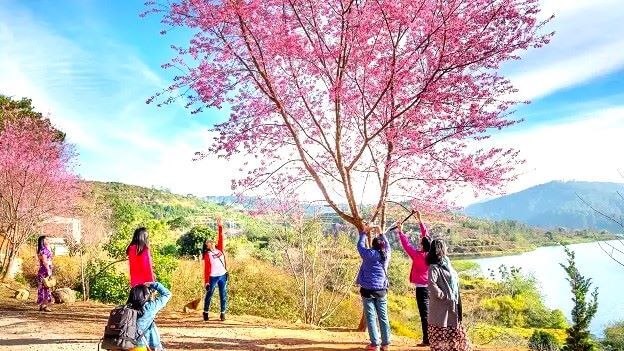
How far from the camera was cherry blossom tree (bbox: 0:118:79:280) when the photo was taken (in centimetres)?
1686

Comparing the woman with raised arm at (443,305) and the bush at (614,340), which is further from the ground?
the woman with raised arm at (443,305)

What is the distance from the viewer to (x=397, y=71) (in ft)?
25.6

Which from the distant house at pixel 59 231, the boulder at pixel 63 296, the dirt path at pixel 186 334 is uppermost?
the distant house at pixel 59 231

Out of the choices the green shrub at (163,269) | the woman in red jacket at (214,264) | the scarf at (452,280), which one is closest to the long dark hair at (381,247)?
the scarf at (452,280)

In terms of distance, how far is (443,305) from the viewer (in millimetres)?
5984

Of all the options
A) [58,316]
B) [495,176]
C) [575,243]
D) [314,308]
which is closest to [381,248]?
[495,176]

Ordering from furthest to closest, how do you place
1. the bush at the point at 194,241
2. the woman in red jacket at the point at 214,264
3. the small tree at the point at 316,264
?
the bush at the point at 194,241 → the small tree at the point at 316,264 → the woman in red jacket at the point at 214,264

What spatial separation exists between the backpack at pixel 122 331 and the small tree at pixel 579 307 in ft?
20.4

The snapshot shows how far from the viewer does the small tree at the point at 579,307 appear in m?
7.89

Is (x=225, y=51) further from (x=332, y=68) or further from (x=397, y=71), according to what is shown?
(x=397, y=71)

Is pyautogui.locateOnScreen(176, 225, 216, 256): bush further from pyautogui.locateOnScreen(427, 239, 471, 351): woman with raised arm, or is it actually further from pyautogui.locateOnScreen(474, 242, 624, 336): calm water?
pyautogui.locateOnScreen(427, 239, 471, 351): woman with raised arm

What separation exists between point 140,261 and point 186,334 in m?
3.04

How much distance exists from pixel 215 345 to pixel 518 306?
1660 inches

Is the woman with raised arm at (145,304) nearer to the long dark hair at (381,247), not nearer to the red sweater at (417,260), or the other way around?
the long dark hair at (381,247)
